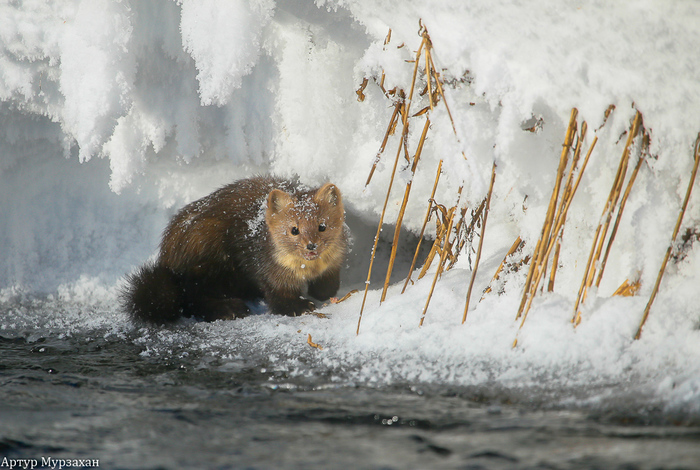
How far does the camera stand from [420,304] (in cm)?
281

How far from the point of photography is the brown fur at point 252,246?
12.0 feet

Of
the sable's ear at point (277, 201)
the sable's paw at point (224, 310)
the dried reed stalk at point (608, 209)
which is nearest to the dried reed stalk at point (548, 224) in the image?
the dried reed stalk at point (608, 209)

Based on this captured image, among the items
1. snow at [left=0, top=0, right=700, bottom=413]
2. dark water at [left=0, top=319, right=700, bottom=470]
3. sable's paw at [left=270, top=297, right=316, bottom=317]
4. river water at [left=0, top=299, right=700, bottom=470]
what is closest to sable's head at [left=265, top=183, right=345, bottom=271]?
sable's paw at [left=270, top=297, right=316, bottom=317]

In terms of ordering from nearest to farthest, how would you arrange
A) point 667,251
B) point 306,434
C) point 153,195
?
1. point 306,434
2. point 667,251
3. point 153,195

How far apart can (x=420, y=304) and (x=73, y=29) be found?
2.60 m

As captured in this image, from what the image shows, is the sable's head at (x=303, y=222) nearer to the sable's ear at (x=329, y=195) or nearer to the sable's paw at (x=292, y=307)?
the sable's ear at (x=329, y=195)

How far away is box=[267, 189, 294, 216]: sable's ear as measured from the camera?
12.1ft

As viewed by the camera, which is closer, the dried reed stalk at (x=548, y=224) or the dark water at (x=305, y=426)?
the dark water at (x=305, y=426)

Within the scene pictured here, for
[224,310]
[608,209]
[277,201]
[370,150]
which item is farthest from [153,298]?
[608,209]

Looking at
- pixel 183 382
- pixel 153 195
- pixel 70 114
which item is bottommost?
pixel 183 382

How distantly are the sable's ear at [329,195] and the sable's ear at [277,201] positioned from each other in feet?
0.65

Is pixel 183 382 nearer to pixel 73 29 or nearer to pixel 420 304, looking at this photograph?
pixel 420 304

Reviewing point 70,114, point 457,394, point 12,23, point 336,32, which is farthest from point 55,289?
point 457,394

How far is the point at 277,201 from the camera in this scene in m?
3.73
